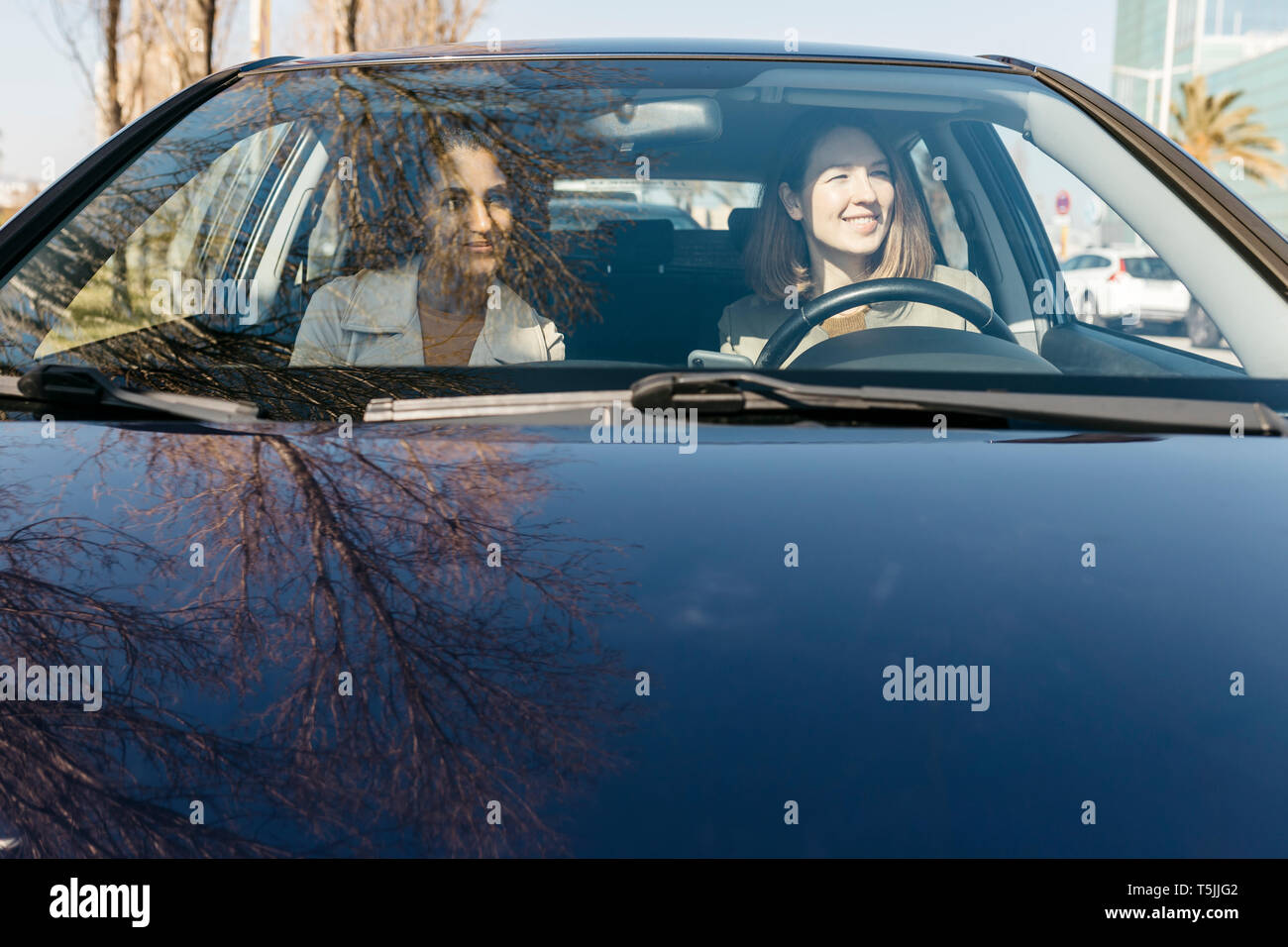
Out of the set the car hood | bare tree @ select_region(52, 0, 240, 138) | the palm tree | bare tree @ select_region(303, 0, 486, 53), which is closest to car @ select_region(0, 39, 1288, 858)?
the car hood

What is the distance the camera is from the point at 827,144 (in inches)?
91.5

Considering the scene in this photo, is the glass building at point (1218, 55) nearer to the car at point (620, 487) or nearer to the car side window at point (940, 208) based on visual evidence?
the car side window at point (940, 208)

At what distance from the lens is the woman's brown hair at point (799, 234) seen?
2211mm

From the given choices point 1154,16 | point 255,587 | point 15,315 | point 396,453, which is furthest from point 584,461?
point 1154,16

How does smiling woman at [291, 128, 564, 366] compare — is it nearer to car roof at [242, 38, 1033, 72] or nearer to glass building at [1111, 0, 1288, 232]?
car roof at [242, 38, 1033, 72]

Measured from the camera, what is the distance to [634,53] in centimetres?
233

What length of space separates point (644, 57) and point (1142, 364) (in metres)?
0.98

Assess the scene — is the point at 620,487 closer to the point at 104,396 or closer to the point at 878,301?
the point at 104,396

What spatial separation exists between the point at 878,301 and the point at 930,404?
1.63 feet

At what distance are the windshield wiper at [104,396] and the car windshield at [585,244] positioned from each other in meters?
0.05

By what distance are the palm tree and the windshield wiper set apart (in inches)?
1760

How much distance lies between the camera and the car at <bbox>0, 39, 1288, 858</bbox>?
1.02 metres

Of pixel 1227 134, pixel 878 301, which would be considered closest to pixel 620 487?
pixel 878 301

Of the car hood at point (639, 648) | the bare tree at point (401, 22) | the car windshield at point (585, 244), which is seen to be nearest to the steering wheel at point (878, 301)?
the car windshield at point (585, 244)
